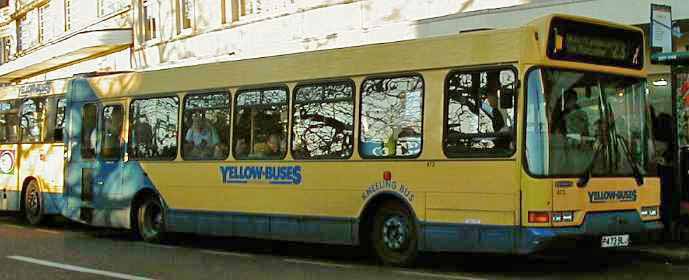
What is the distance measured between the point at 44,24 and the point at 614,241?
4259cm

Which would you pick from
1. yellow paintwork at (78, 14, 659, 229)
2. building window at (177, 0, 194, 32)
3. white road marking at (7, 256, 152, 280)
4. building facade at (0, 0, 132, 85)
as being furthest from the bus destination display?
building window at (177, 0, 194, 32)

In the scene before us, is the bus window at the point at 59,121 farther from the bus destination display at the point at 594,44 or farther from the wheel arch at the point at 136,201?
the bus destination display at the point at 594,44

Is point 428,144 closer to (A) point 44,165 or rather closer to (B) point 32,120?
(A) point 44,165

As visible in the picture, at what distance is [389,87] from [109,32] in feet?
82.9

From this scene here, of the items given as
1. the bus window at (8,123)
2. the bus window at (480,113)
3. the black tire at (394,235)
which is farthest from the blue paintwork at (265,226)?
the bus window at (8,123)

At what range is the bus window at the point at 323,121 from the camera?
13.1m

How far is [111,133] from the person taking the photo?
57.5ft

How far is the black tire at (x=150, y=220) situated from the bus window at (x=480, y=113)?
659 cm

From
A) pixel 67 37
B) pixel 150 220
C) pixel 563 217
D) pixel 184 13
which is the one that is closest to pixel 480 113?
pixel 563 217

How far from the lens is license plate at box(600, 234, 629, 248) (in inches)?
442

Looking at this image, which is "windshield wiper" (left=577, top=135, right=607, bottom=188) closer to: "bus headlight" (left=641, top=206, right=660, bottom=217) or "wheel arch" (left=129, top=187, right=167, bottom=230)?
"bus headlight" (left=641, top=206, right=660, bottom=217)

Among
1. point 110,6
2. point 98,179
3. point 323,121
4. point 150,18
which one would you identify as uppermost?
point 110,6

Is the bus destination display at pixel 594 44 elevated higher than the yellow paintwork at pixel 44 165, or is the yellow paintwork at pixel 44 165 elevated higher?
the bus destination display at pixel 594 44

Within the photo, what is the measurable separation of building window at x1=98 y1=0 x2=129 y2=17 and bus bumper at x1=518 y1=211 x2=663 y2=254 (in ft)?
91.9
